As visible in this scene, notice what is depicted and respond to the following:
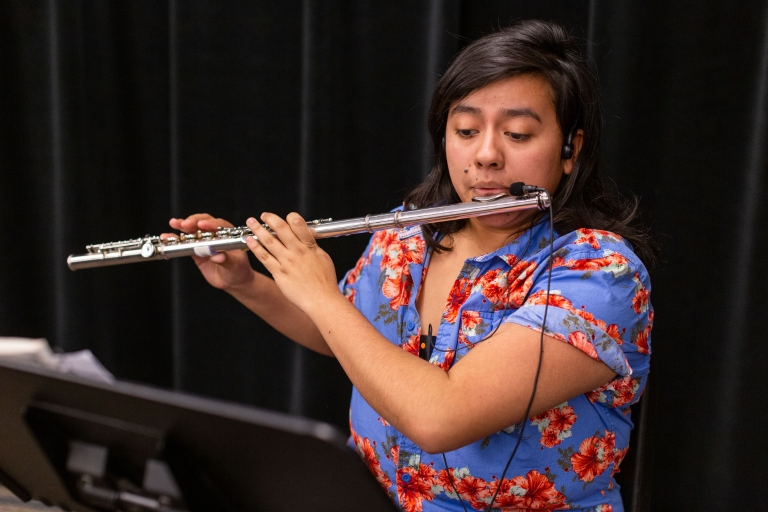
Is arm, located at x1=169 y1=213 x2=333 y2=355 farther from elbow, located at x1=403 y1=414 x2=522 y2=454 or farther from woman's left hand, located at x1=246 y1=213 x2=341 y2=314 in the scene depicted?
elbow, located at x1=403 y1=414 x2=522 y2=454

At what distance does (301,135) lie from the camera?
220 centimetres

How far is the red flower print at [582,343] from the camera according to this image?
3.53ft

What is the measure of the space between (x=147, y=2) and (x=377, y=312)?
1.47m

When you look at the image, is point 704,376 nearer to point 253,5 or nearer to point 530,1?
point 530,1

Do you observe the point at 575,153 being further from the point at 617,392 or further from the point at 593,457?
the point at 593,457

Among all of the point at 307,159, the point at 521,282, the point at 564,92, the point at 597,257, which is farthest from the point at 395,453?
the point at 307,159

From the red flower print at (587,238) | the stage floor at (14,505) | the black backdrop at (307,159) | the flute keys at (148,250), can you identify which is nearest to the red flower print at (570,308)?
the red flower print at (587,238)

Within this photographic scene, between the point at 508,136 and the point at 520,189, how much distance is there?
11 centimetres

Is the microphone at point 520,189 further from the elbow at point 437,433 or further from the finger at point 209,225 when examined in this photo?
the finger at point 209,225

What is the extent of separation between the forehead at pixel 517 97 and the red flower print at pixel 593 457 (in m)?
0.57

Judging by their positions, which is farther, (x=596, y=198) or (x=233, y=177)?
(x=233, y=177)

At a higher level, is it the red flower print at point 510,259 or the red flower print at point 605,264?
the red flower print at point 605,264

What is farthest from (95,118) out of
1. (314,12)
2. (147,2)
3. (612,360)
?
(612,360)

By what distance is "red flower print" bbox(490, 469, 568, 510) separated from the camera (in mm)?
1188
